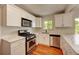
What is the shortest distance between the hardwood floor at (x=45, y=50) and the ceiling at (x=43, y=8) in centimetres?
44

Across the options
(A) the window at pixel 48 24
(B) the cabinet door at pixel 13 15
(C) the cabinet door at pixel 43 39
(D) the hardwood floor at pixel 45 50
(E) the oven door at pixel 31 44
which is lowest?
(D) the hardwood floor at pixel 45 50

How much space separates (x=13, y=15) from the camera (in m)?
1.14

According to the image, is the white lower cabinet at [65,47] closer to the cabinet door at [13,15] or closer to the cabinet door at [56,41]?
the cabinet door at [56,41]

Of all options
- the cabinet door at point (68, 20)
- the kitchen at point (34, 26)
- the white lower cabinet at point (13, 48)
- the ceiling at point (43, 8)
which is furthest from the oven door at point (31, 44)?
the cabinet door at point (68, 20)

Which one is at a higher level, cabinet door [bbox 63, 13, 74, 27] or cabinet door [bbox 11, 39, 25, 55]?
cabinet door [bbox 63, 13, 74, 27]

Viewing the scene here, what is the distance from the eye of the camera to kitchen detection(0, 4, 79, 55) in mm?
1096

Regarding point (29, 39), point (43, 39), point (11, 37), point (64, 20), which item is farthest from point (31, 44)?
point (64, 20)

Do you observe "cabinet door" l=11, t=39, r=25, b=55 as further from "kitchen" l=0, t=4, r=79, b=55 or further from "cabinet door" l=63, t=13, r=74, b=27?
"cabinet door" l=63, t=13, r=74, b=27

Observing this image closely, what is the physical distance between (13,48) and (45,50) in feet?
1.31

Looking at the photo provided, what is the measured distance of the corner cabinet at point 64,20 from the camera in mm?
1138

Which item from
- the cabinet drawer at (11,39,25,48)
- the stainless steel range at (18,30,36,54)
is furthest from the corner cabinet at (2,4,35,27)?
the cabinet drawer at (11,39,25,48)

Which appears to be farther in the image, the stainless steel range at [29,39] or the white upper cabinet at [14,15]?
the stainless steel range at [29,39]

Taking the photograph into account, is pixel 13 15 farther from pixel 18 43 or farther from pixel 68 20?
pixel 68 20

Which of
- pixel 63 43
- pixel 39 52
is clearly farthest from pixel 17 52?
pixel 63 43
